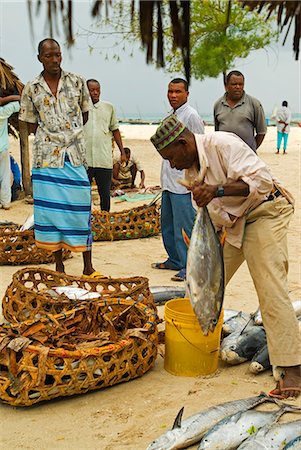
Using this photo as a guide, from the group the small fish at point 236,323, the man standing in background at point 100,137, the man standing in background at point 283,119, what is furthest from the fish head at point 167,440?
the man standing in background at point 283,119

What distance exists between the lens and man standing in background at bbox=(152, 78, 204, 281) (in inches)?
239

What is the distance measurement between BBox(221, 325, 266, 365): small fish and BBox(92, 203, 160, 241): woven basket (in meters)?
4.13

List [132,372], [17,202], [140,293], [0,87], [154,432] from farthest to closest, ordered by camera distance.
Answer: [17,202] < [0,87] < [140,293] < [132,372] < [154,432]

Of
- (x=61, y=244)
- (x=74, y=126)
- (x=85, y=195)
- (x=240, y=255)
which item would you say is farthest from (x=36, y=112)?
(x=240, y=255)

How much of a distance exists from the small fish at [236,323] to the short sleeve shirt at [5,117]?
6.21m

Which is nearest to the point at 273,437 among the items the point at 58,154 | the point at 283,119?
the point at 58,154

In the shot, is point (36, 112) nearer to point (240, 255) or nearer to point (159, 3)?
point (240, 255)

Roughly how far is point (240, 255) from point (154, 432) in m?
1.28

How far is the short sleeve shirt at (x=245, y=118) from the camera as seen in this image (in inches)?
272

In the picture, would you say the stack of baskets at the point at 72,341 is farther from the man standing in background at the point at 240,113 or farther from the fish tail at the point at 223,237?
the man standing in background at the point at 240,113

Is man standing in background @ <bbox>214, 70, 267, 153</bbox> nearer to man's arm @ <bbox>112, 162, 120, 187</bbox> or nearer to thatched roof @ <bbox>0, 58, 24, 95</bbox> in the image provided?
thatched roof @ <bbox>0, 58, 24, 95</bbox>

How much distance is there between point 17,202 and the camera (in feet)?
37.1

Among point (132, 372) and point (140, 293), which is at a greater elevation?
point (140, 293)

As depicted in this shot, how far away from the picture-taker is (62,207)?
5836mm
